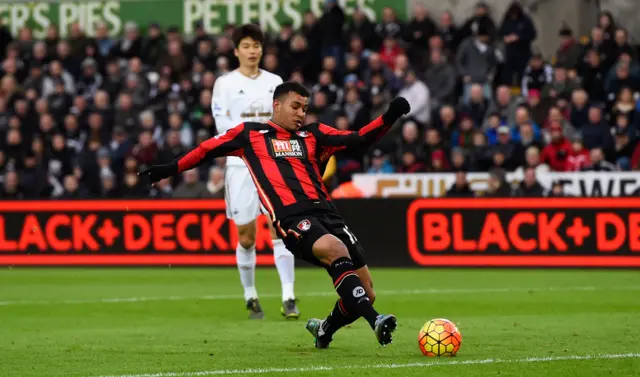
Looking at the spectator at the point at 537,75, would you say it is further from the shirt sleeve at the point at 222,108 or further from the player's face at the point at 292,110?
the player's face at the point at 292,110

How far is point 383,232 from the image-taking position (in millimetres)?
18781

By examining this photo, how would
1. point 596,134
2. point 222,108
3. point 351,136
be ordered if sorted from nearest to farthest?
point 351,136
point 222,108
point 596,134

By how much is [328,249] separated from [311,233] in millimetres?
183

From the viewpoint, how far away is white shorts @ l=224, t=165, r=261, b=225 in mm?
11992

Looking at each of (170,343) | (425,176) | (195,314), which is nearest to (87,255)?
(425,176)

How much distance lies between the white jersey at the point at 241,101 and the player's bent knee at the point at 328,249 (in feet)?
10.5

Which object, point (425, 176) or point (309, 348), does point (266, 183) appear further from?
point (425, 176)

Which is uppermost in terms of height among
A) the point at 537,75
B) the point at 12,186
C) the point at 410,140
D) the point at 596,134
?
the point at 537,75

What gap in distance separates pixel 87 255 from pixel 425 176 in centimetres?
515

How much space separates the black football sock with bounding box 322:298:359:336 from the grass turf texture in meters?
0.16

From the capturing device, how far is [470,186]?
19859 mm

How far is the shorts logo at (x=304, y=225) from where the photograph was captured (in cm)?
897

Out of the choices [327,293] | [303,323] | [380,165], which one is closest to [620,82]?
[380,165]

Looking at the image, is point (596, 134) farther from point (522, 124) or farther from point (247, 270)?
point (247, 270)
